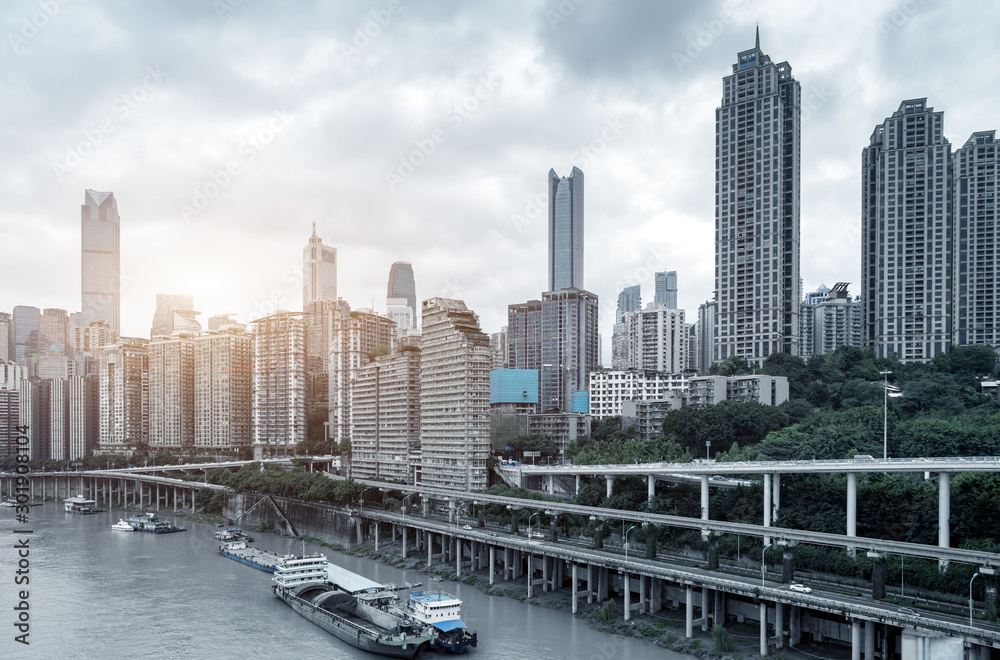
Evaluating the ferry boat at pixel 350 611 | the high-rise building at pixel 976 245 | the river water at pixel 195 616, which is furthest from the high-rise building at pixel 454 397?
the high-rise building at pixel 976 245

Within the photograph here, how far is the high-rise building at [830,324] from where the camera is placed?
418 ft

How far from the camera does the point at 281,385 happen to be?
111938 millimetres

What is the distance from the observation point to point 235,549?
6012cm

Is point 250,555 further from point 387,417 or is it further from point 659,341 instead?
point 659,341

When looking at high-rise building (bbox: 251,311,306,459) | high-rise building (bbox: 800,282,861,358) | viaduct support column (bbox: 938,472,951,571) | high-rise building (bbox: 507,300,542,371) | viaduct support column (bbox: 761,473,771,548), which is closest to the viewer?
viaduct support column (bbox: 938,472,951,571)

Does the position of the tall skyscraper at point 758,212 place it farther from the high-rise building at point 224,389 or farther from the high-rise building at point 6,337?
the high-rise building at point 6,337

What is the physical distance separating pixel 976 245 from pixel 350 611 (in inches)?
3535

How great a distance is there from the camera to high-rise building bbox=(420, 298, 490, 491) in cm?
6162

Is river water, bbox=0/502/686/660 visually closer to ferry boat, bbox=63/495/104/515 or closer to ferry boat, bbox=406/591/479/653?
ferry boat, bbox=406/591/479/653

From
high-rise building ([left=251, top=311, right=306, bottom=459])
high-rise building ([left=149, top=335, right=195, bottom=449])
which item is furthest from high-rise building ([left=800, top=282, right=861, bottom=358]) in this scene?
high-rise building ([left=149, top=335, right=195, bottom=449])

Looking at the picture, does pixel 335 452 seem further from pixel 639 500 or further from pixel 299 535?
pixel 639 500

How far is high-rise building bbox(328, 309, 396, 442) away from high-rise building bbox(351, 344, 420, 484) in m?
18.6

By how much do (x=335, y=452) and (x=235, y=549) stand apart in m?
42.7

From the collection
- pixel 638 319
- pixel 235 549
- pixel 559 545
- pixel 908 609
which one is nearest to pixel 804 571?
pixel 908 609
